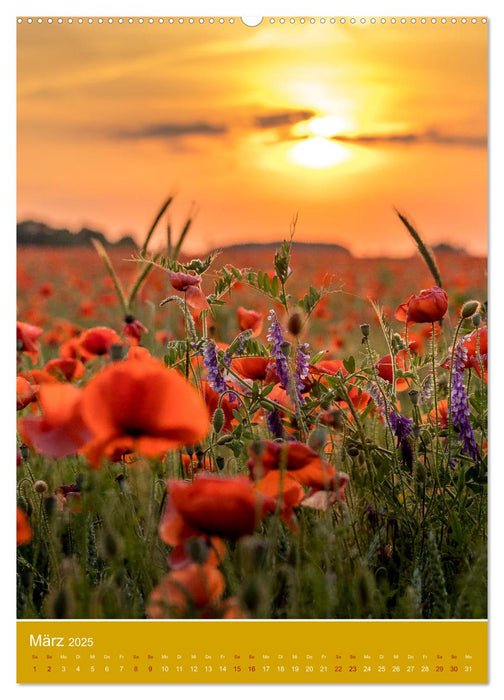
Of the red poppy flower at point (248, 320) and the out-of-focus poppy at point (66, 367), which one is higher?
the red poppy flower at point (248, 320)

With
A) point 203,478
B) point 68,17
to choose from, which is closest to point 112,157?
point 68,17

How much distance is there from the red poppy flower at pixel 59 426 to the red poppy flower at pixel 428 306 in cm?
53

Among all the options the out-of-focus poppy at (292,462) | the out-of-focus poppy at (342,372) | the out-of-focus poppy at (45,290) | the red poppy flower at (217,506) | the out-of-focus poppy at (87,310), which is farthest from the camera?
the out-of-focus poppy at (87,310)

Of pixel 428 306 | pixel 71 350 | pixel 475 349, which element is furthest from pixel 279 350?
pixel 71 350

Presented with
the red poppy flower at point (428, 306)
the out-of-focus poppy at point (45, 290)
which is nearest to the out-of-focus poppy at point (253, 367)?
the red poppy flower at point (428, 306)

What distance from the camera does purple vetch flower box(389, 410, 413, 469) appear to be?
3.99ft

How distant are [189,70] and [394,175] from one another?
422 mm

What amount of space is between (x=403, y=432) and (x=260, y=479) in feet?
1.15

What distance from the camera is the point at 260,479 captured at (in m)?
0.94

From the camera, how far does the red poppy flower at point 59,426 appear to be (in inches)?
36.2

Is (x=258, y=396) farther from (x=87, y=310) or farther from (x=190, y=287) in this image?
(x=87, y=310)

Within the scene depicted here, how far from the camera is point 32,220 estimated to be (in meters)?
1.51

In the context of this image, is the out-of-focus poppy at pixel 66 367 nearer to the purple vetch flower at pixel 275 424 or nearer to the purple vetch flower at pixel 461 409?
the purple vetch flower at pixel 275 424

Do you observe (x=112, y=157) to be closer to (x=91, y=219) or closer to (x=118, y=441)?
(x=91, y=219)
